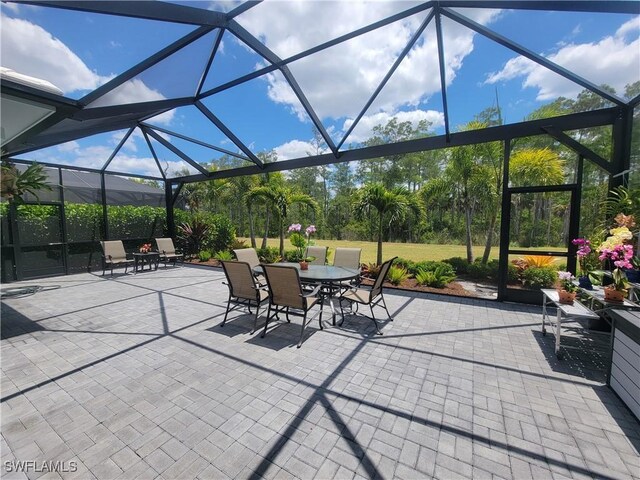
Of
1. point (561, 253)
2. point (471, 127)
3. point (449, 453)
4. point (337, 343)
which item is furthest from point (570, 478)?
point (471, 127)

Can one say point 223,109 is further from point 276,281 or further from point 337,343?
point 337,343

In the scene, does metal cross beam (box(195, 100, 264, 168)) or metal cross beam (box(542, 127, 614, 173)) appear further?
metal cross beam (box(195, 100, 264, 168))

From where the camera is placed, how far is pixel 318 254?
249 inches

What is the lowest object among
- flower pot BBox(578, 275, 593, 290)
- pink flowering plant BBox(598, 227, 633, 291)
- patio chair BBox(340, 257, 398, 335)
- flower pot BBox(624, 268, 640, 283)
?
patio chair BBox(340, 257, 398, 335)

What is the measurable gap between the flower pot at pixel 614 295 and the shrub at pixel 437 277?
3397mm

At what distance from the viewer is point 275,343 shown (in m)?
3.79

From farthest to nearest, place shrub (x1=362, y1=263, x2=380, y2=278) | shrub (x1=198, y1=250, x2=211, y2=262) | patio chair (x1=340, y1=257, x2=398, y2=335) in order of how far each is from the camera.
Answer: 1. shrub (x1=198, y1=250, x2=211, y2=262)
2. shrub (x1=362, y1=263, x2=380, y2=278)
3. patio chair (x1=340, y1=257, x2=398, y2=335)

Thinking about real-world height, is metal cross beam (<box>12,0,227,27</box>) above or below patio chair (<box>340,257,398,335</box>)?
above

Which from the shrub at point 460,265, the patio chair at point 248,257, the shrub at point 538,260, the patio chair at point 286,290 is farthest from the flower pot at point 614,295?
the patio chair at point 248,257

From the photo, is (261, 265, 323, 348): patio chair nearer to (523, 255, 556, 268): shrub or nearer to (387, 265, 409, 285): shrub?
(387, 265, 409, 285): shrub

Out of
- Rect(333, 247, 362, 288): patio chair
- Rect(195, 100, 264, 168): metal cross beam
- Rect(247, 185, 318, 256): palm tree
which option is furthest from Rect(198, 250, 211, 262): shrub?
Rect(333, 247, 362, 288): patio chair

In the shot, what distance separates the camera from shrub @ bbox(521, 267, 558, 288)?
5.37m

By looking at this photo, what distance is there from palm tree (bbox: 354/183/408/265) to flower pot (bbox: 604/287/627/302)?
464cm

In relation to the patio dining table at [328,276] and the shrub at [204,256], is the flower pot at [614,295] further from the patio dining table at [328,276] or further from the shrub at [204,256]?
the shrub at [204,256]
